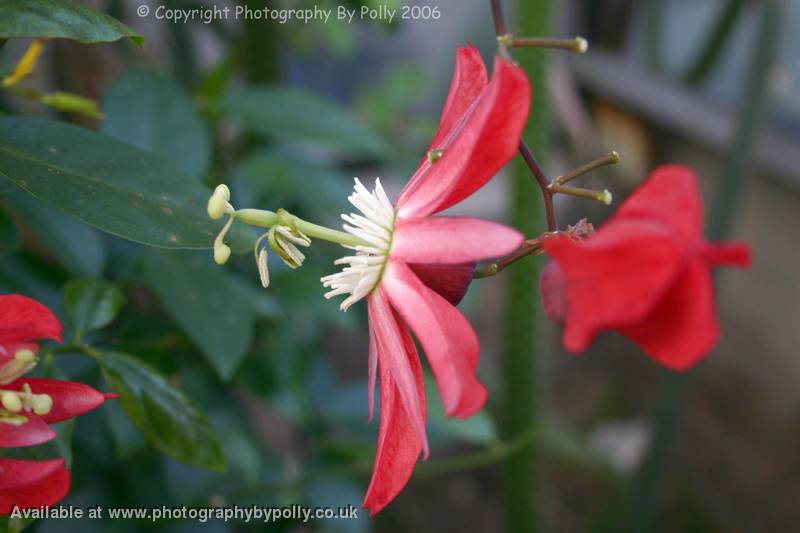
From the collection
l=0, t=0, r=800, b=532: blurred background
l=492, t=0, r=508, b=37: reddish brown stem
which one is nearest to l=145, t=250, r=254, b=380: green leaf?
l=0, t=0, r=800, b=532: blurred background

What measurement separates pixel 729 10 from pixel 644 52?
46 cm

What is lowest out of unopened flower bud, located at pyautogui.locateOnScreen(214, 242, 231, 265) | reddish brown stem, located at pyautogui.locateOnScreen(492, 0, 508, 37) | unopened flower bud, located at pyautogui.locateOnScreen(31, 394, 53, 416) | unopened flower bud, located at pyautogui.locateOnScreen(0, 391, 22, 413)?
unopened flower bud, located at pyautogui.locateOnScreen(31, 394, 53, 416)

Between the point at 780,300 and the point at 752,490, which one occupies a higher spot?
the point at 780,300

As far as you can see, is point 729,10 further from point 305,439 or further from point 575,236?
point 575,236

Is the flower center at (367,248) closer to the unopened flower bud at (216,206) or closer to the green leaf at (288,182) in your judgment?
the unopened flower bud at (216,206)

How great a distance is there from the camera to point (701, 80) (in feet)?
5.25

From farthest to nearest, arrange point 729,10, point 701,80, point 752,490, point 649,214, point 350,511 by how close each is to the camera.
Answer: point 701,80, point 752,490, point 729,10, point 350,511, point 649,214

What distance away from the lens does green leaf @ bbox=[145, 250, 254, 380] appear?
0.46 m

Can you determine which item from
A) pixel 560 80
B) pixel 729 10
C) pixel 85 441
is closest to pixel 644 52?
pixel 560 80

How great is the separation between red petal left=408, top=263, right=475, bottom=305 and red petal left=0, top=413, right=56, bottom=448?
0.14 m

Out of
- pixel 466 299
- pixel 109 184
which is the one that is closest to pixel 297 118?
pixel 466 299

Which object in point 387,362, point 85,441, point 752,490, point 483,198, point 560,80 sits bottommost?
point 752,490

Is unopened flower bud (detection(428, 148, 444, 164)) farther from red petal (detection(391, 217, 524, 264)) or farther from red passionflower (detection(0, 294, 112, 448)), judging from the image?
red passionflower (detection(0, 294, 112, 448))

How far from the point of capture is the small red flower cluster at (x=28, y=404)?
280 millimetres
